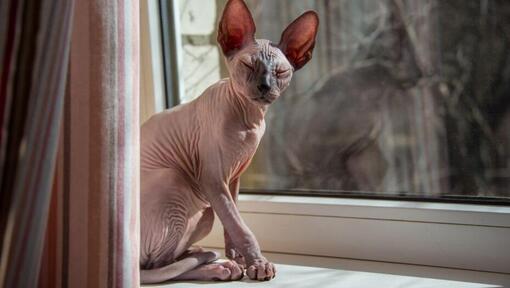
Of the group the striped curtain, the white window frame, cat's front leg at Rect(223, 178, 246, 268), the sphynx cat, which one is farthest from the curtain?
the white window frame

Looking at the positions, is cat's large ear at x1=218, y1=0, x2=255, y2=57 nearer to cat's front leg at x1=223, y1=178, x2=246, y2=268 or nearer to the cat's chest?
the cat's chest

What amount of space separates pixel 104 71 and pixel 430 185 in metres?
0.66

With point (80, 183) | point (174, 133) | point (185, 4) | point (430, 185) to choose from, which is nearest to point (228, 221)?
point (174, 133)

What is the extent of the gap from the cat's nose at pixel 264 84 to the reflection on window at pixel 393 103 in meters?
0.31

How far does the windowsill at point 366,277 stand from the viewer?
3.19ft

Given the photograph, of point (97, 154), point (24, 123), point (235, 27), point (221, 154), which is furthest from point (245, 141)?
point (24, 123)

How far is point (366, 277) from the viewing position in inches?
40.1

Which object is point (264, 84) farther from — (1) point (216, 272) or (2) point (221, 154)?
(1) point (216, 272)

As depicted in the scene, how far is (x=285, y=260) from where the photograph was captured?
3.79ft

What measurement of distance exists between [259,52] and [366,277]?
1.36 feet

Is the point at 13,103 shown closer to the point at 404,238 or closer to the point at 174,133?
the point at 174,133

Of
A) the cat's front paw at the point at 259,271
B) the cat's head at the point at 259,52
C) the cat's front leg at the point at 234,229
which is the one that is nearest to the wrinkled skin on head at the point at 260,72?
the cat's head at the point at 259,52

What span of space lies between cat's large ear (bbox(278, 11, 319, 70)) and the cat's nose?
0.28ft

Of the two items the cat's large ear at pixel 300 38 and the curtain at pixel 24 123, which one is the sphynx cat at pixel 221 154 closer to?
the cat's large ear at pixel 300 38
